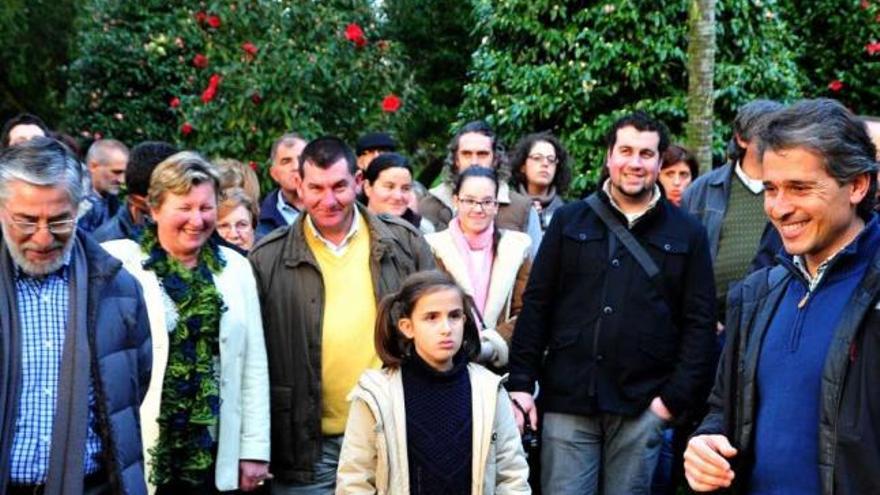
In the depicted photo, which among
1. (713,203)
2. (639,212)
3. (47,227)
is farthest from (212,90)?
(47,227)

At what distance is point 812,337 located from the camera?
3486 millimetres

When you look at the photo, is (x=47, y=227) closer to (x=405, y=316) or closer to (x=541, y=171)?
(x=405, y=316)

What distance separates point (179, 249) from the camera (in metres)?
5.25

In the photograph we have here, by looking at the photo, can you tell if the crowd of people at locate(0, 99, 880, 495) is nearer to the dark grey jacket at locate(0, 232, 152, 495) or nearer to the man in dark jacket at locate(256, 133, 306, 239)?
the dark grey jacket at locate(0, 232, 152, 495)

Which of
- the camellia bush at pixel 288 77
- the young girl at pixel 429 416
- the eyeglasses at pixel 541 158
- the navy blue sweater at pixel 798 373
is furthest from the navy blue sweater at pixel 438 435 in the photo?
the camellia bush at pixel 288 77

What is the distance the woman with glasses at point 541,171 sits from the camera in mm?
8297

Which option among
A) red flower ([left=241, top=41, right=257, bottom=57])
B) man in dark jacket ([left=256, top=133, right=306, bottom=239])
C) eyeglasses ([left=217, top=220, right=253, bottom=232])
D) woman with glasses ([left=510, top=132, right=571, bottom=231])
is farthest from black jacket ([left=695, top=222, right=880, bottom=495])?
red flower ([left=241, top=41, right=257, bottom=57])

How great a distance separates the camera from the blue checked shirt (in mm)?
4016

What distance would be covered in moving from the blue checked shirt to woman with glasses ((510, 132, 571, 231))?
4.49 meters

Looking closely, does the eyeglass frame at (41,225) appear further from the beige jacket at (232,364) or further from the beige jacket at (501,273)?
the beige jacket at (501,273)

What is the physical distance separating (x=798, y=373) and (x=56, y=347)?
243cm

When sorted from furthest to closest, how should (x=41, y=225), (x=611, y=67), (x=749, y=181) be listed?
(x=611, y=67)
(x=749, y=181)
(x=41, y=225)

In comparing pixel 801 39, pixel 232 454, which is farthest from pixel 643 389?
pixel 801 39

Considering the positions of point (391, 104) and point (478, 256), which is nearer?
point (478, 256)
